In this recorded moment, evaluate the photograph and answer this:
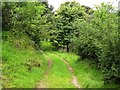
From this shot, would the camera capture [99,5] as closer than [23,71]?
No

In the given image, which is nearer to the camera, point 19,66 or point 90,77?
point 19,66

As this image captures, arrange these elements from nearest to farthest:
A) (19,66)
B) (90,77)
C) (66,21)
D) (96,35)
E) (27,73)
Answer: (27,73) < (19,66) < (90,77) < (96,35) < (66,21)

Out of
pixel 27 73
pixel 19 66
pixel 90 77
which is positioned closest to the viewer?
pixel 27 73

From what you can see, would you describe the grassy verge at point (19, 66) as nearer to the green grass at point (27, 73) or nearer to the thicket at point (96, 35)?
the green grass at point (27, 73)

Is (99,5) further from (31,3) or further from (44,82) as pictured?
(44,82)

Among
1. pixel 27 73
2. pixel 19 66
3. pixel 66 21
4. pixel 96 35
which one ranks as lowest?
pixel 27 73

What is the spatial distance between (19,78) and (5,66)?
229 cm

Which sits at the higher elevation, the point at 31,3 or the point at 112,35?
the point at 31,3

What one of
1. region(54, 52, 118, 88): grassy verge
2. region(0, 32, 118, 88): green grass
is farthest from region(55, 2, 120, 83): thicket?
region(0, 32, 118, 88): green grass

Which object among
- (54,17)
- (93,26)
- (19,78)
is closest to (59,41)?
(54,17)

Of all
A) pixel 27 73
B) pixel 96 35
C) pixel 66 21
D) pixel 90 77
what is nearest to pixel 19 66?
pixel 27 73

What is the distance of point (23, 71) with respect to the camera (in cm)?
2208

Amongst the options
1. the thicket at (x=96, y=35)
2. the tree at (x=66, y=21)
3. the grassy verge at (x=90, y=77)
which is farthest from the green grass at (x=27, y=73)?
the tree at (x=66, y=21)

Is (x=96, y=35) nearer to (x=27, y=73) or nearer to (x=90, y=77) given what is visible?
(x=90, y=77)
